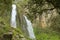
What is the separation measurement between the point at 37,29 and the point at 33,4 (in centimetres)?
1688

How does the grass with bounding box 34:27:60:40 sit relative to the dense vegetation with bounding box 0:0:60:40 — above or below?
below

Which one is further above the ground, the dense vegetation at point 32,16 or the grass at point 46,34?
the dense vegetation at point 32,16

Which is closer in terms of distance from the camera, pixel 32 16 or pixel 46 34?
pixel 32 16

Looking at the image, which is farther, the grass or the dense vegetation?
the grass

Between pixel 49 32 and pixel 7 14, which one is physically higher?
pixel 7 14

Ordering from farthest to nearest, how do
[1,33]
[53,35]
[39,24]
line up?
→ [39,24] → [53,35] → [1,33]

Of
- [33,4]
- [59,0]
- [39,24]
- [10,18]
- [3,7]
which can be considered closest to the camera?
[59,0]

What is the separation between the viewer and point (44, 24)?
2358cm

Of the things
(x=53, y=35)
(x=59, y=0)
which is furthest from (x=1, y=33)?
(x=53, y=35)

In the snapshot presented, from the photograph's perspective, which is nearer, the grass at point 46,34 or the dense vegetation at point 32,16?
the dense vegetation at point 32,16

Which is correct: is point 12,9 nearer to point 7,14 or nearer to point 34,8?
point 7,14

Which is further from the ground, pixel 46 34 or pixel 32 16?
pixel 32 16

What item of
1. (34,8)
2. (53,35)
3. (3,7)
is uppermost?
(3,7)

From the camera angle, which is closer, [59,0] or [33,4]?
[59,0]
